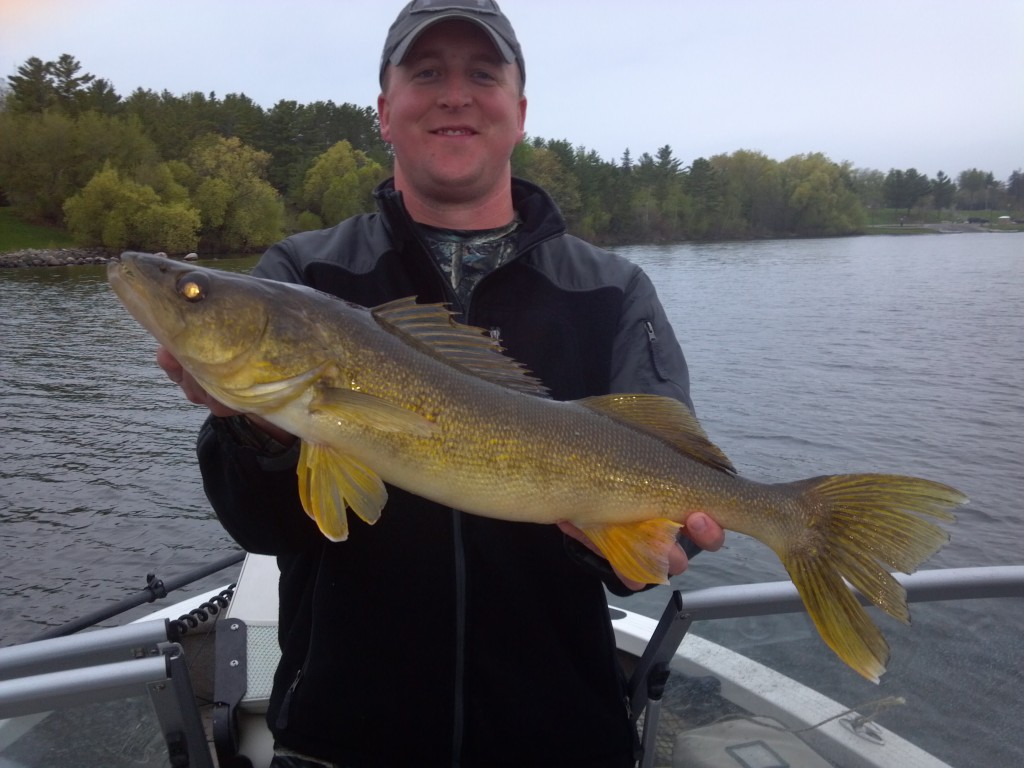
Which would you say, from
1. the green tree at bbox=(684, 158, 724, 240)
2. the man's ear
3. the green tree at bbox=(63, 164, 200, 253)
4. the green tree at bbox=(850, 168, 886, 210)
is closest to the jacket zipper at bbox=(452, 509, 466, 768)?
the man's ear

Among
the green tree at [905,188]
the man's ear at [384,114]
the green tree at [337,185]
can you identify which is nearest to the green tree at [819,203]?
the green tree at [905,188]

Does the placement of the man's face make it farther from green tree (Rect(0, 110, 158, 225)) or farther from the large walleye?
green tree (Rect(0, 110, 158, 225))

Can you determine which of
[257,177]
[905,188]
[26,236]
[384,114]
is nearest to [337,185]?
[257,177]

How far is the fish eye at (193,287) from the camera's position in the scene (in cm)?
242

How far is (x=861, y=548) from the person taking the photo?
252 centimetres

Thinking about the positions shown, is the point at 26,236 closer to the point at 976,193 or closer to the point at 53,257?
the point at 53,257

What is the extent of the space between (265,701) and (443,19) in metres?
2.95

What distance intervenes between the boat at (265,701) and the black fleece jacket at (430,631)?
33 centimetres

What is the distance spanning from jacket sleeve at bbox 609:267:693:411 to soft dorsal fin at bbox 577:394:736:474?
0.19m

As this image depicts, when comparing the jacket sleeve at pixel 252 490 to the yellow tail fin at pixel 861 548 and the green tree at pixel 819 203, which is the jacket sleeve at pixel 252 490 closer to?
the yellow tail fin at pixel 861 548

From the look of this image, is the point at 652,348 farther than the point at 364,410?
Yes

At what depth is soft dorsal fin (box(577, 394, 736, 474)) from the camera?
2.62m

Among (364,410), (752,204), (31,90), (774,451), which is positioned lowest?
(774,451)

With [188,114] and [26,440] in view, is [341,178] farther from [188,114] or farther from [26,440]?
[26,440]
